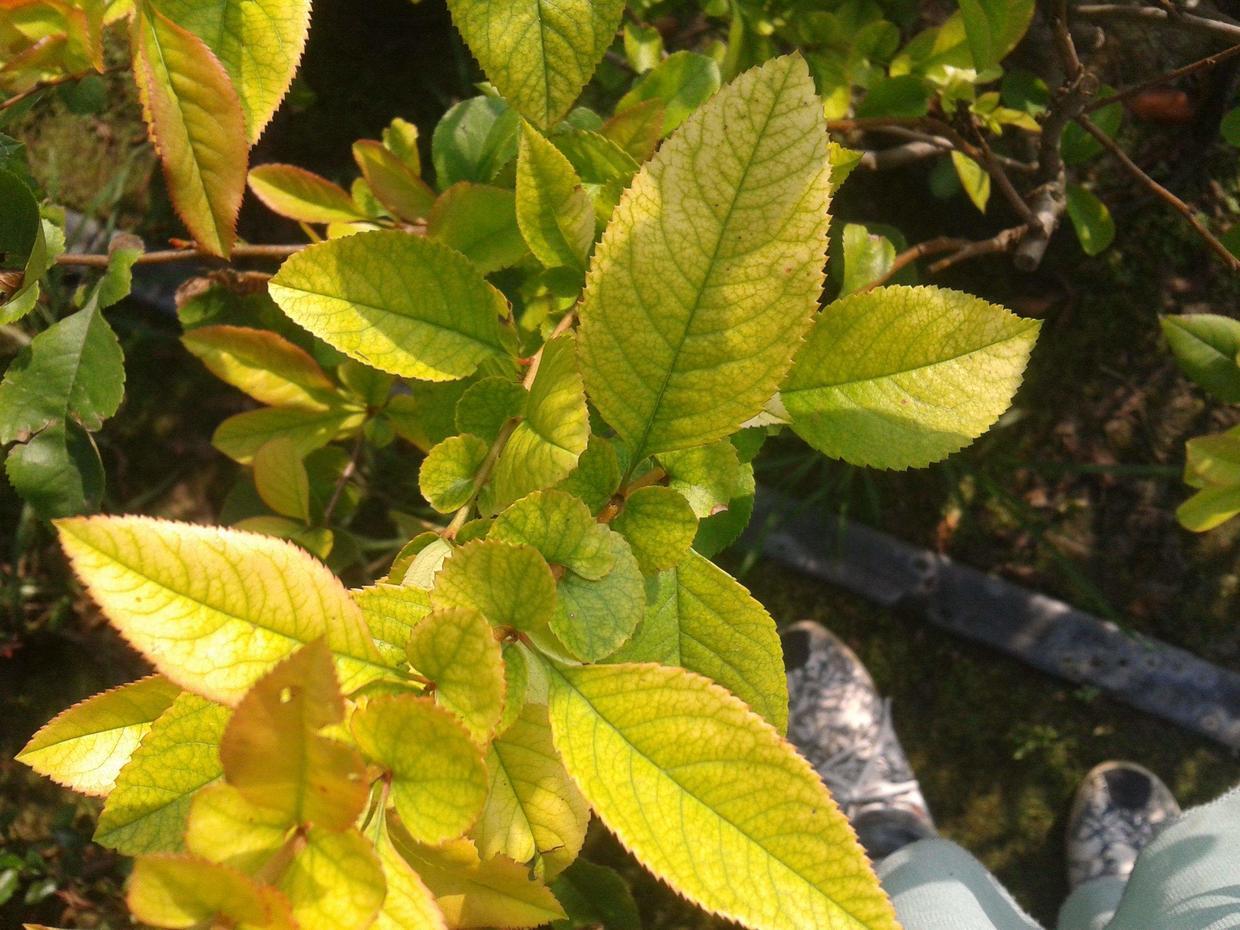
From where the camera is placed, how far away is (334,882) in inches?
21.1

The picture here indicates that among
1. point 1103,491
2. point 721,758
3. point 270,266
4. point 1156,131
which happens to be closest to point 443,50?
point 270,266

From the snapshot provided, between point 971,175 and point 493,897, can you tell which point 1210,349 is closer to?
point 971,175

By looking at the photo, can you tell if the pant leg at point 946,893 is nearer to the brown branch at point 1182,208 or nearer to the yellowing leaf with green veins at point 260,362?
the brown branch at point 1182,208

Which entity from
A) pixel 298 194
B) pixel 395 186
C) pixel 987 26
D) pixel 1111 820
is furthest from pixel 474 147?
pixel 1111 820

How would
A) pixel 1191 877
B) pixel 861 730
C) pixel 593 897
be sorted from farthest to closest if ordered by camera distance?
pixel 861 730
pixel 1191 877
pixel 593 897

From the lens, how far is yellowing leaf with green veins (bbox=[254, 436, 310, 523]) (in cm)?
128

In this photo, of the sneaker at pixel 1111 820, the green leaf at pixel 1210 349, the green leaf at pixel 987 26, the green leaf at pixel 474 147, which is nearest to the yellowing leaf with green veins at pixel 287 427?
the green leaf at pixel 474 147

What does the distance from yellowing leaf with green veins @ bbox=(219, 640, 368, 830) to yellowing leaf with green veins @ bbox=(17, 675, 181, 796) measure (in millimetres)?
261

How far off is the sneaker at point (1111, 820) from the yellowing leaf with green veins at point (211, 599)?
2281mm

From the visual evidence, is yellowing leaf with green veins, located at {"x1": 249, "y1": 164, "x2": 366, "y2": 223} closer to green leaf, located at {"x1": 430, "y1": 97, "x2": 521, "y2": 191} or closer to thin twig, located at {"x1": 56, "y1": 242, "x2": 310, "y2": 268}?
thin twig, located at {"x1": 56, "y1": 242, "x2": 310, "y2": 268}

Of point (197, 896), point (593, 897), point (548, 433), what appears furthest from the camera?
point (593, 897)

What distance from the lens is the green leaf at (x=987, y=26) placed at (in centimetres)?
101

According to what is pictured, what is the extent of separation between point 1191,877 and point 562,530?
166 centimetres

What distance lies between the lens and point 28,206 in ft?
3.13
